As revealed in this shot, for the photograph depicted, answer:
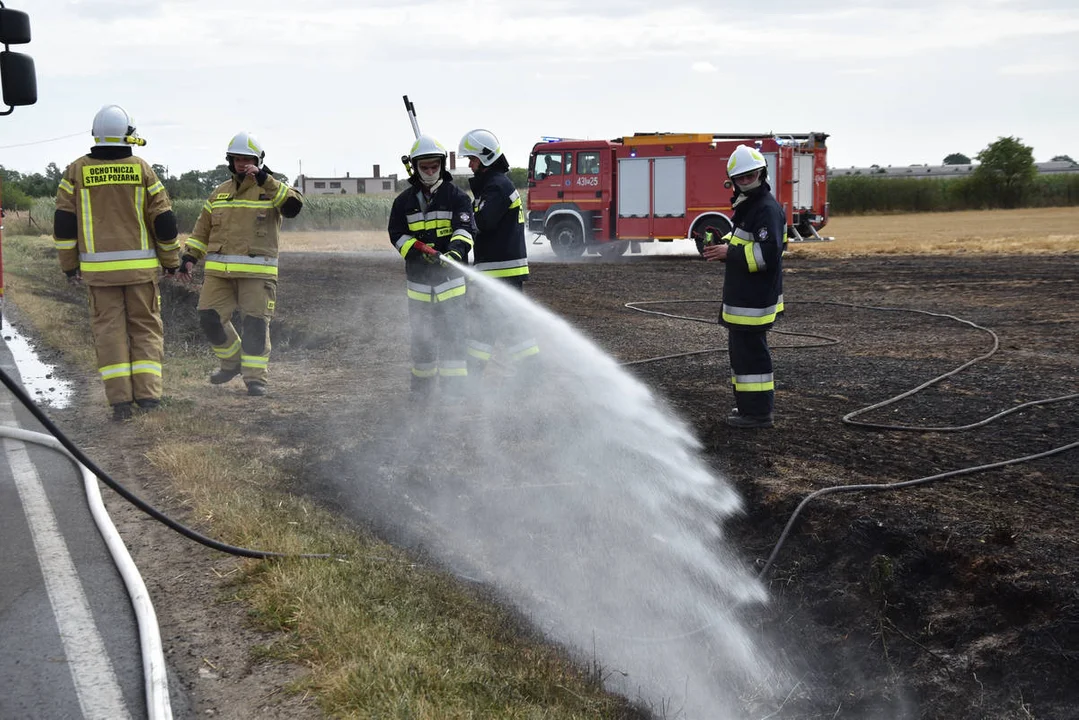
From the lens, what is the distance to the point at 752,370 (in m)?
6.35

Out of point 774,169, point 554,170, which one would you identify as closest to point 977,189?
point 774,169

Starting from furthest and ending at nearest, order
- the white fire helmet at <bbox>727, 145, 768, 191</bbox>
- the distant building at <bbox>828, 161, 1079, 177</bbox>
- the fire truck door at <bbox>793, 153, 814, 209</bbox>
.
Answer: the distant building at <bbox>828, 161, 1079, 177</bbox> → the fire truck door at <bbox>793, 153, 814, 209</bbox> → the white fire helmet at <bbox>727, 145, 768, 191</bbox>

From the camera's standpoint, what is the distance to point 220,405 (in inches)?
292

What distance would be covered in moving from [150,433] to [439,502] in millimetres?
1991

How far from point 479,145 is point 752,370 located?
2.37m

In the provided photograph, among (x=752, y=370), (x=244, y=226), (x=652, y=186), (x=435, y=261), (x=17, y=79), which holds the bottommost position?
(x=752, y=370)

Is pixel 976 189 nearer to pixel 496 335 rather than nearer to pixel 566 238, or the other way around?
pixel 566 238

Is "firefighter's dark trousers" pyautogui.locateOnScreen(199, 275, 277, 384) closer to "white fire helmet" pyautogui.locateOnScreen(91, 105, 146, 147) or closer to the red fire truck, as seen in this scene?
"white fire helmet" pyautogui.locateOnScreen(91, 105, 146, 147)

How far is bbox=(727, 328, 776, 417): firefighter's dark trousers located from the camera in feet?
20.8

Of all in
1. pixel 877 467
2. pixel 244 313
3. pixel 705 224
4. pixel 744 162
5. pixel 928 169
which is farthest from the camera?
pixel 928 169

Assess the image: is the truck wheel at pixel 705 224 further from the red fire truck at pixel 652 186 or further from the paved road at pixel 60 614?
the paved road at pixel 60 614

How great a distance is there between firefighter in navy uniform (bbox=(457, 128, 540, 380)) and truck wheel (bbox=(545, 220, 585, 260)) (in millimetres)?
15696

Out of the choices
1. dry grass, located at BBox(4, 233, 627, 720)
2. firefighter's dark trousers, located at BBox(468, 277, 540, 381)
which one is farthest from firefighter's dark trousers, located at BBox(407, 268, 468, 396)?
dry grass, located at BBox(4, 233, 627, 720)

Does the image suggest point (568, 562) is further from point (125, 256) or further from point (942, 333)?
point (942, 333)
